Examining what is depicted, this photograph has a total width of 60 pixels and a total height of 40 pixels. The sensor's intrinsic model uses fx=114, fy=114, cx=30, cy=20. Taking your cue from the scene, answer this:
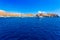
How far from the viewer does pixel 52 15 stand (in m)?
176

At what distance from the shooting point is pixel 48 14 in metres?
179

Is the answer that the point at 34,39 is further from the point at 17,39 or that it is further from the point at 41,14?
the point at 41,14

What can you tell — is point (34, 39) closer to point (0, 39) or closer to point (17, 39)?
point (17, 39)

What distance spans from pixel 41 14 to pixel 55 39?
157 metres

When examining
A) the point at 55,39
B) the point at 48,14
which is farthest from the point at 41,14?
the point at 55,39

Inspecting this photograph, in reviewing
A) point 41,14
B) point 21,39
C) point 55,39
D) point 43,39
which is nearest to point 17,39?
point 21,39

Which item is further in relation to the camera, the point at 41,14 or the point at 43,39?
the point at 41,14

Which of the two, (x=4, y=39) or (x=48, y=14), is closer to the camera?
(x=4, y=39)

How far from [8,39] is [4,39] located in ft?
1.42

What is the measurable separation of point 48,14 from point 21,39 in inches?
6656

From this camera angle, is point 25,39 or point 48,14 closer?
point 25,39

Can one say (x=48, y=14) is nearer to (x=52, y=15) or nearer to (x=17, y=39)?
(x=52, y=15)

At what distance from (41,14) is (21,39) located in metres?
158

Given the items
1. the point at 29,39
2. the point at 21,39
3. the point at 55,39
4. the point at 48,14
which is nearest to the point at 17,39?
the point at 21,39
